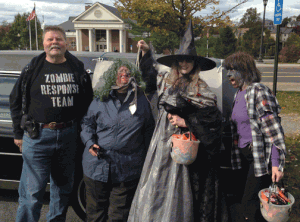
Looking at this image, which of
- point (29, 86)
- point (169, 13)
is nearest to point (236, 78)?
point (29, 86)

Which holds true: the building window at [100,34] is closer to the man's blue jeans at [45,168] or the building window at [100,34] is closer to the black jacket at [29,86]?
the black jacket at [29,86]

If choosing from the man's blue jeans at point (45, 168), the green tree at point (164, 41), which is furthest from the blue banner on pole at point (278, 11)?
the green tree at point (164, 41)

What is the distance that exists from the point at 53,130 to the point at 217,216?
160 centimetres

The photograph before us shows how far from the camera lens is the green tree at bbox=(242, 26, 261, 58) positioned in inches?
1474

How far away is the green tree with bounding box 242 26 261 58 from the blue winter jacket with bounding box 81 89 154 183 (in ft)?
125

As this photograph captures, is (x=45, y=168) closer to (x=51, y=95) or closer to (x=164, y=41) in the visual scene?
(x=51, y=95)

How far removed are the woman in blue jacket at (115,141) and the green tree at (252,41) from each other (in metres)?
38.1

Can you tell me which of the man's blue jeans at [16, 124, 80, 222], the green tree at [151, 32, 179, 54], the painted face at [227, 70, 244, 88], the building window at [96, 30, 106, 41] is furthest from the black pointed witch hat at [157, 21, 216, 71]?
the building window at [96, 30, 106, 41]

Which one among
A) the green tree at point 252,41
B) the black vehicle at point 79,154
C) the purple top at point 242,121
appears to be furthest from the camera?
the green tree at point 252,41

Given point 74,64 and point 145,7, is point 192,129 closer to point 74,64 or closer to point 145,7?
point 74,64

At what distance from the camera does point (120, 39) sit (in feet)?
168

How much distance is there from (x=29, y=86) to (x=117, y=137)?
0.95 m

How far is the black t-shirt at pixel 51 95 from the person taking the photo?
2451 millimetres

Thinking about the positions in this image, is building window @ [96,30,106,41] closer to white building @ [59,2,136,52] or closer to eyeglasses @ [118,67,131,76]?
white building @ [59,2,136,52]
